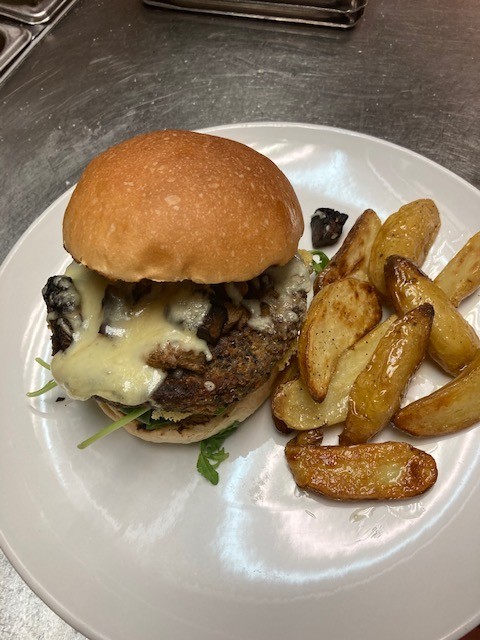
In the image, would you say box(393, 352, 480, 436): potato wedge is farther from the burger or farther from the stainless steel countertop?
the stainless steel countertop

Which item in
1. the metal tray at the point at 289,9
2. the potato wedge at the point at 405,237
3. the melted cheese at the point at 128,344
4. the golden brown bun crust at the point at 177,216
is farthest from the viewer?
the metal tray at the point at 289,9

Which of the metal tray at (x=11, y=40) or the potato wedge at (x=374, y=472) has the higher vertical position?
the metal tray at (x=11, y=40)

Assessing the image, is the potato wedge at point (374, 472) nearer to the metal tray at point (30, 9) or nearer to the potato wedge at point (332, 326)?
the potato wedge at point (332, 326)

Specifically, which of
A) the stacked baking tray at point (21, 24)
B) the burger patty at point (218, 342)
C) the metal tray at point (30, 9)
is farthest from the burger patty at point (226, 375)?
the metal tray at point (30, 9)

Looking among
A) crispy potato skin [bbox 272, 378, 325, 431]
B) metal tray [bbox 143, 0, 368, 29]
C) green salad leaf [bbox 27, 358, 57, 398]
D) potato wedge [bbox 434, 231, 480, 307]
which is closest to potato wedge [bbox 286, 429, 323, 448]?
crispy potato skin [bbox 272, 378, 325, 431]

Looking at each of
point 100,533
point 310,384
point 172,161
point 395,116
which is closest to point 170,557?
point 100,533

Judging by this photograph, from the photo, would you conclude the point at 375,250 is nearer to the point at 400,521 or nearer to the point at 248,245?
the point at 248,245
